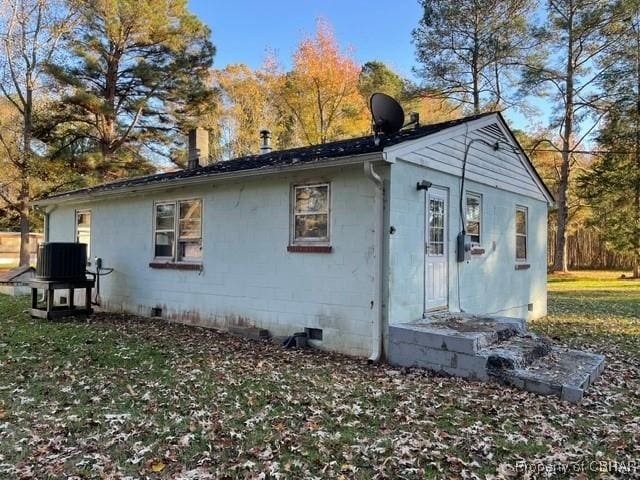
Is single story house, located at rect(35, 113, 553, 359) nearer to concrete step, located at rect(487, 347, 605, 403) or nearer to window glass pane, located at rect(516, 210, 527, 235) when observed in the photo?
window glass pane, located at rect(516, 210, 527, 235)

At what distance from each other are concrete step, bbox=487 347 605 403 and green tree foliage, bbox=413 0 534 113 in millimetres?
18828

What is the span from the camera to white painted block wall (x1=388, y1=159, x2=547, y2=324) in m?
6.64

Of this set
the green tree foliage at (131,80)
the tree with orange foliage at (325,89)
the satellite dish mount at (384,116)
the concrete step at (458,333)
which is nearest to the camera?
the concrete step at (458,333)

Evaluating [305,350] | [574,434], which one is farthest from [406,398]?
[305,350]

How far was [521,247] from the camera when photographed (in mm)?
10742

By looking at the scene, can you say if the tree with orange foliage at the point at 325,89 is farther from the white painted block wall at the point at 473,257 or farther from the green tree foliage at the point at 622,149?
the white painted block wall at the point at 473,257

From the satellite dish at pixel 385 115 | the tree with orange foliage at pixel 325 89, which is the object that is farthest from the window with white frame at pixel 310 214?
the tree with orange foliage at pixel 325 89

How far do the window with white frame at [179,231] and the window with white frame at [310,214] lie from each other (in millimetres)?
2528

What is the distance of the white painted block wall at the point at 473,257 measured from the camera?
664 centimetres

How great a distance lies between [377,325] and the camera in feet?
21.1

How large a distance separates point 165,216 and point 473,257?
6.35 m

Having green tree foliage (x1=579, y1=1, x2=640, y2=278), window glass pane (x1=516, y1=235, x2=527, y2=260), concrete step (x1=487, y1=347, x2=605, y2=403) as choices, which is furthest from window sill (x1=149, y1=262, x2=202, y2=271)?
green tree foliage (x1=579, y1=1, x2=640, y2=278)

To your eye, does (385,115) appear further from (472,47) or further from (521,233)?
(472,47)

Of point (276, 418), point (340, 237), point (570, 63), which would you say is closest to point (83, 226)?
point (340, 237)
